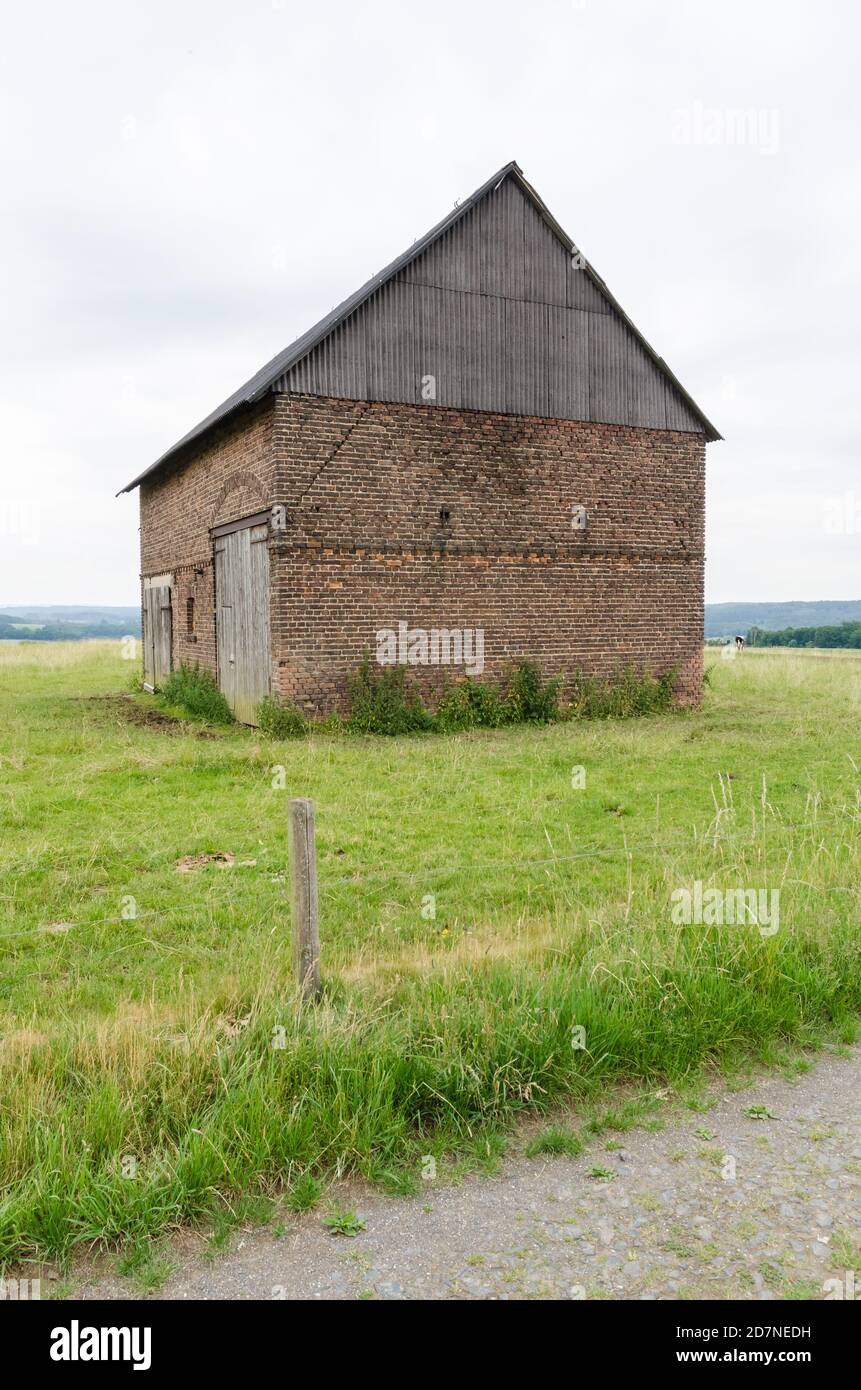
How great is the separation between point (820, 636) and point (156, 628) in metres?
48.9

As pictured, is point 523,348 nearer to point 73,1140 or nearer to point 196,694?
point 196,694

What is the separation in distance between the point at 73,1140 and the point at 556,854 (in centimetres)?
526

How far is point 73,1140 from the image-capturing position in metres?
3.51

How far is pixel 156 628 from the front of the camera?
23.4 metres

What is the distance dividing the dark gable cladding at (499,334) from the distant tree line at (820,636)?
4347 cm

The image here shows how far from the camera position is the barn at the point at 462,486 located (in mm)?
15016

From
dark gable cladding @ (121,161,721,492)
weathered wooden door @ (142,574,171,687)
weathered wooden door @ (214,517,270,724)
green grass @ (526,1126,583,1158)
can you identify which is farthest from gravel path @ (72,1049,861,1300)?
weathered wooden door @ (142,574,171,687)

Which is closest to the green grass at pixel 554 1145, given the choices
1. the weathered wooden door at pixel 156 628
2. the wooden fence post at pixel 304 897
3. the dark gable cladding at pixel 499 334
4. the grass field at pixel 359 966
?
the grass field at pixel 359 966

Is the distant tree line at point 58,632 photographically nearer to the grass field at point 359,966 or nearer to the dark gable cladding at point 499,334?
the dark gable cladding at point 499,334

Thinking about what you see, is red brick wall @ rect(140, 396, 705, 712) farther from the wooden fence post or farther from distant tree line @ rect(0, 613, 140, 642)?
distant tree line @ rect(0, 613, 140, 642)

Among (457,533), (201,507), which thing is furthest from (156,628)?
(457,533)

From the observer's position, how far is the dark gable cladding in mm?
15125

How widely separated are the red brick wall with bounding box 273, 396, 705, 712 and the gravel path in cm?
1180
